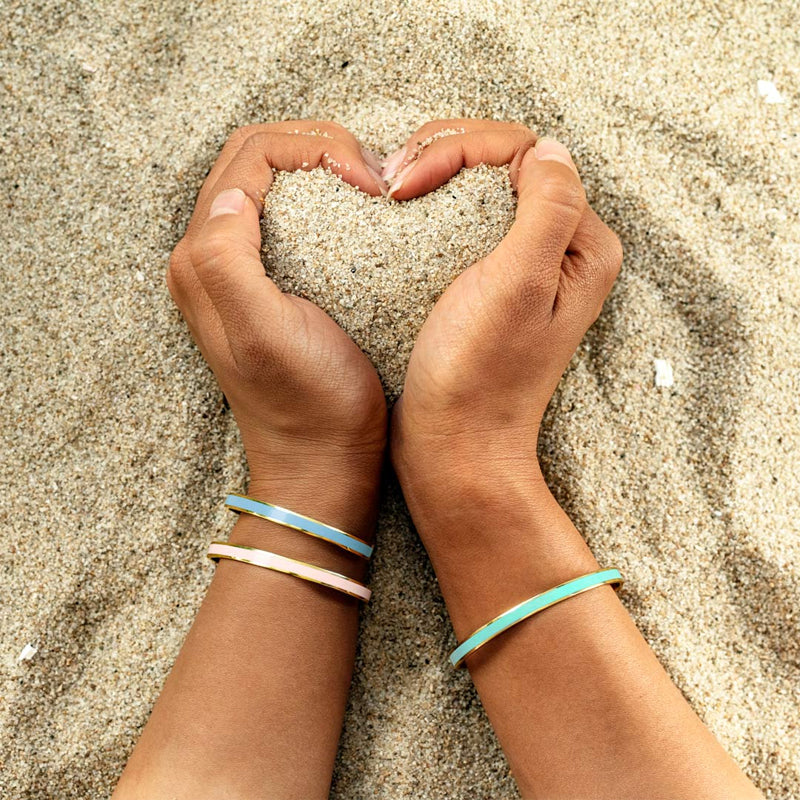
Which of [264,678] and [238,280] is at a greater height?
[238,280]

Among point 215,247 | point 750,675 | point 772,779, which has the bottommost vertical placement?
point 772,779

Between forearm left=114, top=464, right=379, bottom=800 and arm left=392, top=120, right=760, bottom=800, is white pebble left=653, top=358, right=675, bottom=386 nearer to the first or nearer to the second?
arm left=392, top=120, right=760, bottom=800

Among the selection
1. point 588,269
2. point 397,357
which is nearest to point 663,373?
point 588,269

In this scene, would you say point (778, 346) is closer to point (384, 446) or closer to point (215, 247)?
point (384, 446)

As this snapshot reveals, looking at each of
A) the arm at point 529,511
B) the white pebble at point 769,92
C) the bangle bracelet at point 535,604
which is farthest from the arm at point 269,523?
the white pebble at point 769,92

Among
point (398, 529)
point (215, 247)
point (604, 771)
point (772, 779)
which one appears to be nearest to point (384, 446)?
point (398, 529)

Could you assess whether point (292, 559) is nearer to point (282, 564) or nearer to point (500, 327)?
point (282, 564)
